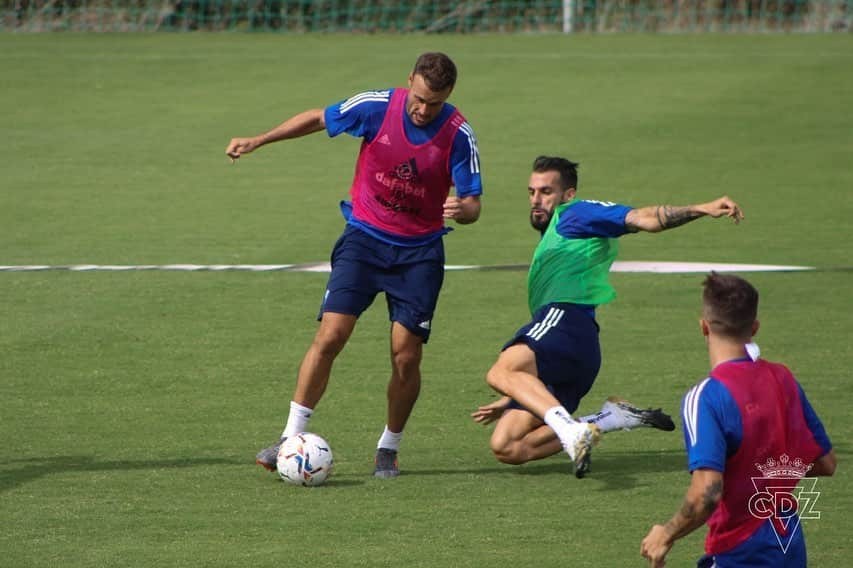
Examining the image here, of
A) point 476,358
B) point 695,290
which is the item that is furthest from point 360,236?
point 695,290

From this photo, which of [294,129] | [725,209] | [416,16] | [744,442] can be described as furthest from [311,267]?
[416,16]

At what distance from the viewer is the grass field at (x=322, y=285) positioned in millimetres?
7492

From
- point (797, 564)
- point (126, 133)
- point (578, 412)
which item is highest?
point (797, 564)

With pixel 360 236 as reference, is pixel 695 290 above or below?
below

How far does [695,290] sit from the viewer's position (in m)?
14.0

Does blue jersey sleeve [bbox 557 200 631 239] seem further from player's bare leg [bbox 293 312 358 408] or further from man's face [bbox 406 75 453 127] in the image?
player's bare leg [bbox 293 312 358 408]

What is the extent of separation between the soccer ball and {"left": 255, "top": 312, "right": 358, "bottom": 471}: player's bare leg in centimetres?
30

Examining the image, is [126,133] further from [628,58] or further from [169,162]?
[628,58]

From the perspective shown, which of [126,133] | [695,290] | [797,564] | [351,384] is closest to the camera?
[797,564]

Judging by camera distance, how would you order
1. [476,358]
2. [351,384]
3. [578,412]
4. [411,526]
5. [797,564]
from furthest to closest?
[476,358] < [351,384] < [578,412] < [411,526] < [797,564]

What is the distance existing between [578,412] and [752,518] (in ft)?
15.2

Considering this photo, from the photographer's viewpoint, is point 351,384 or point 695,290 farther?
point 695,290

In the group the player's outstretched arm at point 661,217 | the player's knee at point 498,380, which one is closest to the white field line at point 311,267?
the player's knee at point 498,380

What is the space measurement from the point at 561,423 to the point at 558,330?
1027mm
